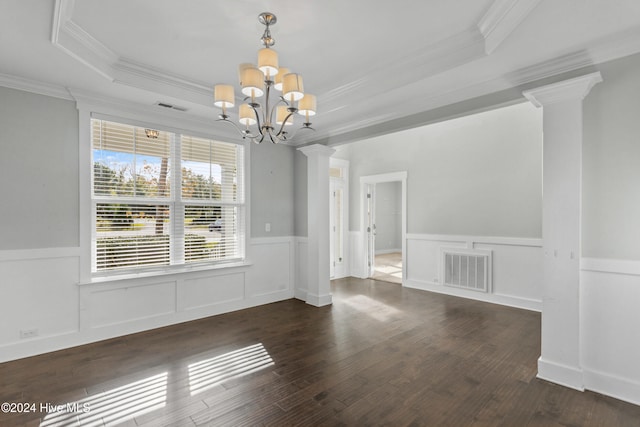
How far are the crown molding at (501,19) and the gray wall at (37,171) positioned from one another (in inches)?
156

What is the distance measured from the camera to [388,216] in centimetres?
1094

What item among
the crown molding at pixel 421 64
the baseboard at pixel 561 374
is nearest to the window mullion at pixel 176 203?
the crown molding at pixel 421 64

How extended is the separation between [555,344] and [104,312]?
4.45 m

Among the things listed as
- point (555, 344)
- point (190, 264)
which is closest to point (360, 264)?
point (190, 264)

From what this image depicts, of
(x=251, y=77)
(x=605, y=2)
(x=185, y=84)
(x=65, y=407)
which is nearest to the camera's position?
(x=605, y=2)

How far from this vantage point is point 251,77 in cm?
213

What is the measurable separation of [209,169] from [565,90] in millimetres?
3994

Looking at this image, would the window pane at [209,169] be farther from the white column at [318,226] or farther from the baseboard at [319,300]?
the baseboard at [319,300]

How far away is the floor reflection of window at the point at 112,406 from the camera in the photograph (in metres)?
2.14

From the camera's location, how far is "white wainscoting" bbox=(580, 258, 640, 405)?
233 cm

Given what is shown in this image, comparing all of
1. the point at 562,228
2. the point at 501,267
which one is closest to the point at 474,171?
the point at 501,267

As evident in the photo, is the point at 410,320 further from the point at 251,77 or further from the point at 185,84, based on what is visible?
the point at 185,84

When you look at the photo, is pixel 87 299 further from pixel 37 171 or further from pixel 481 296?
pixel 481 296

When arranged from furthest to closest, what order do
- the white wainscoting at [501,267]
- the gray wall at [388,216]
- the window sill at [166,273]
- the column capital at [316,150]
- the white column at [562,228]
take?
the gray wall at [388,216]
the column capital at [316,150]
the white wainscoting at [501,267]
the window sill at [166,273]
the white column at [562,228]
